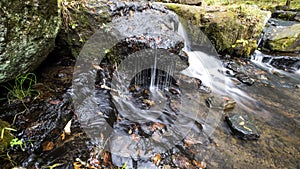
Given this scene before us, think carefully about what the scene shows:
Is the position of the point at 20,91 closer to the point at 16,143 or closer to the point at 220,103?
the point at 16,143

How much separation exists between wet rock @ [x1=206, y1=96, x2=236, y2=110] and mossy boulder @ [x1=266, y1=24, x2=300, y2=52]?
5.03 m

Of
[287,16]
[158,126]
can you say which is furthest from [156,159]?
[287,16]

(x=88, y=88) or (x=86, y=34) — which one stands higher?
(x=86, y=34)

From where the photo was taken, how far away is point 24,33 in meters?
2.75

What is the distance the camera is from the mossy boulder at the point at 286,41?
25.6 feet

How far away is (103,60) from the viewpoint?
454cm

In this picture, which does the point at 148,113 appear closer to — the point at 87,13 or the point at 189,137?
the point at 189,137

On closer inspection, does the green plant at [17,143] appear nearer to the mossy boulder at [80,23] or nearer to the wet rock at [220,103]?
the mossy boulder at [80,23]

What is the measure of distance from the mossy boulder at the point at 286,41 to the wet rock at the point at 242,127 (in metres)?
5.59

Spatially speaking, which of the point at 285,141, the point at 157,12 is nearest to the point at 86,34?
the point at 157,12

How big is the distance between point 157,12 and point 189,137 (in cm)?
369

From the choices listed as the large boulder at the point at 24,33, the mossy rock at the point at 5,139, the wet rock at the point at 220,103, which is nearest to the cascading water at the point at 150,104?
the wet rock at the point at 220,103

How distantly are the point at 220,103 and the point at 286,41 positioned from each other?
18.4 feet

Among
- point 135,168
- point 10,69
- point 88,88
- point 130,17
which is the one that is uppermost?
point 130,17
